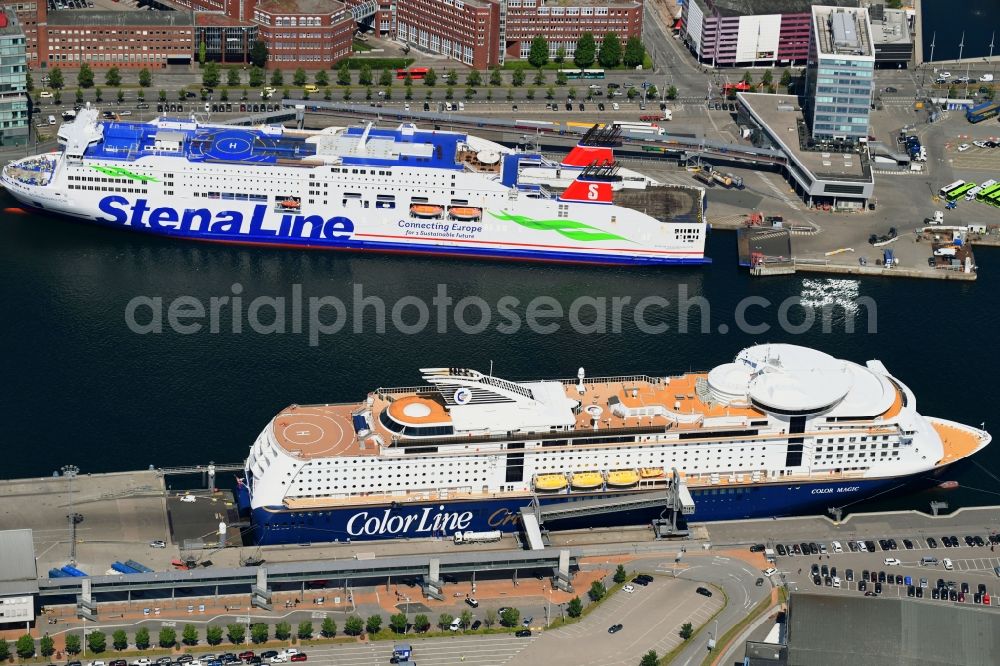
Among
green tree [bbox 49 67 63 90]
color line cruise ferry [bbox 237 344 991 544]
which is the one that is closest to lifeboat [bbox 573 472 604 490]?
color line cruise ferry [bbox 237 344 991 544]

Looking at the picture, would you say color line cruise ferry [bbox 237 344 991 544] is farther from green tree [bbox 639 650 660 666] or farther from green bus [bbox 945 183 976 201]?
green bus [bbox 945 183 976 201]

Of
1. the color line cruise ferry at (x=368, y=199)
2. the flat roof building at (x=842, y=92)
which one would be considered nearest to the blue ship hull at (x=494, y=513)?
the color line cruise ferry at (x=368, y=199)

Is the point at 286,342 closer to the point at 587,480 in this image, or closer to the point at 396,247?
the point at 396,247

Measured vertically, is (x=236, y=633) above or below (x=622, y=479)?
below

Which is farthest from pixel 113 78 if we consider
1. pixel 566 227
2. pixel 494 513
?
pixel 494 513

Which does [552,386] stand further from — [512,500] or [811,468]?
[811,468]
